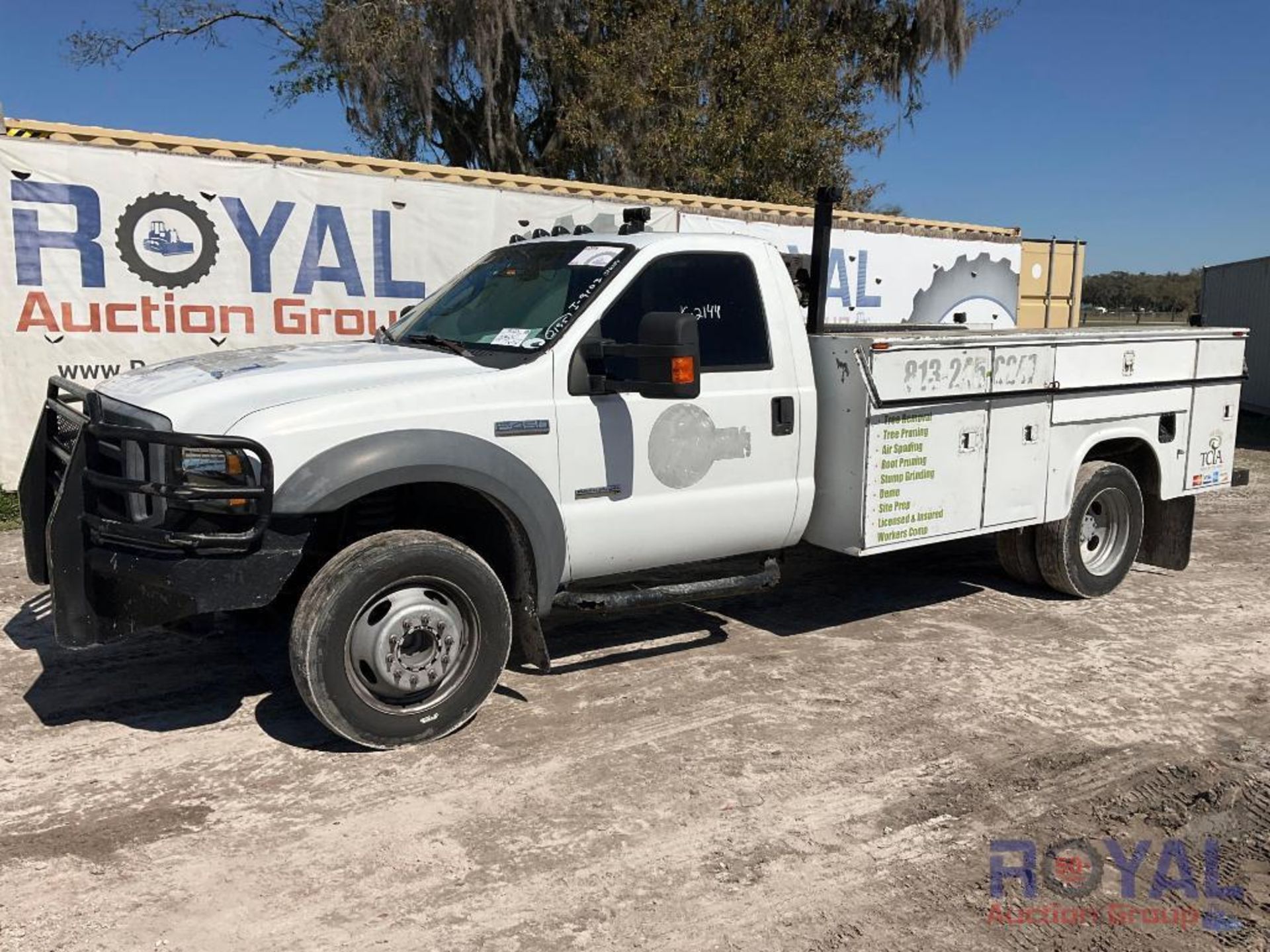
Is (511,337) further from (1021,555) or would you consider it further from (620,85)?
(620,85)

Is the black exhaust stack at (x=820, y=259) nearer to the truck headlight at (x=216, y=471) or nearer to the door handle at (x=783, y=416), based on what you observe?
the door handle at (x=783, y=416)

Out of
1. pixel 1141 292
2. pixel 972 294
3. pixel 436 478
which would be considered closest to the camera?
pixel 436 478

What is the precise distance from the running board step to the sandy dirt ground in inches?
16.5

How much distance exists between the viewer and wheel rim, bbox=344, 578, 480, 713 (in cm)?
403

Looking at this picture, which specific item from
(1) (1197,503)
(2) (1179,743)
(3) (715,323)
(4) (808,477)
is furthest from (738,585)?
(1) (1197,503)

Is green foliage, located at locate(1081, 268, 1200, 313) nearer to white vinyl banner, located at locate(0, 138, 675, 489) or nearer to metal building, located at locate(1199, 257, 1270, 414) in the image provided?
metal building, located at locate(1199, 257, 1270, 414)

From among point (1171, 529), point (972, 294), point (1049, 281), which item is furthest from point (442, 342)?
point (1049, 281)

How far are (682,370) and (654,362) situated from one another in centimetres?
12

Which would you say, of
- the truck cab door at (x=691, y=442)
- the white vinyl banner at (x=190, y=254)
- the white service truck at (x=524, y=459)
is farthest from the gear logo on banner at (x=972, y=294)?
the truck cab door at (x=691, y=442)

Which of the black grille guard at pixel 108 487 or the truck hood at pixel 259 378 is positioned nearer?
the black grille guard at pixel 108 487

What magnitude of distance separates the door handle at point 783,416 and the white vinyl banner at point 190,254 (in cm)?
405

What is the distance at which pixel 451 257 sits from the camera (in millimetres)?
10914

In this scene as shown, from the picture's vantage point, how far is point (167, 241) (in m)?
9.41

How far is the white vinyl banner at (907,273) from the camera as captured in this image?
556 inches
